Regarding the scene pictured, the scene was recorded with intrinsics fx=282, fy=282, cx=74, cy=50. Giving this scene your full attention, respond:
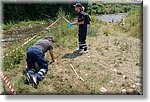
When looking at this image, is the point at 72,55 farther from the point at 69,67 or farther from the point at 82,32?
the point at 69,67

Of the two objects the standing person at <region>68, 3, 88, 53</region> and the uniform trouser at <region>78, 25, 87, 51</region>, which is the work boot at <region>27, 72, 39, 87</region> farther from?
the uniform trouser at <region>78, 25, 87, 51</region>

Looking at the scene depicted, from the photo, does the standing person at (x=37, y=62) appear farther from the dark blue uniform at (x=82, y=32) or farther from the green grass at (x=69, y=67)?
the dark blue uniform at (x=82, y=32)

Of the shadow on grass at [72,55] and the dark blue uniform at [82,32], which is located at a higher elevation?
the dark blue uniform at [82,32]

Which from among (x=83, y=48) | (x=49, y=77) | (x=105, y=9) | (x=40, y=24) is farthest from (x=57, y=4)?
(x=49, y=77)

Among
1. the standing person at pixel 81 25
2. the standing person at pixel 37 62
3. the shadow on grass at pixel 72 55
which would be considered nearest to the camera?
the standing person at pixel 37 62

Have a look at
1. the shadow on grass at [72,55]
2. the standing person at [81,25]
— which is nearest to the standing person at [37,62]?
the shadow on grass at [72,55]

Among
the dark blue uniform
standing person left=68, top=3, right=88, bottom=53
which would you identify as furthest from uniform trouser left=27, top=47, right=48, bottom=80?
the dark blue uniform

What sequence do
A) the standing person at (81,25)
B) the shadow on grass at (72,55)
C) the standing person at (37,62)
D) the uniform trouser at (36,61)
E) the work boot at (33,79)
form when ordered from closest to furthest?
the work boot at (33,79) → the standing person at (37,62) → the uniform trouser at (36,61) → the standing person at (81,25) → the shadow on grass at (72,55)

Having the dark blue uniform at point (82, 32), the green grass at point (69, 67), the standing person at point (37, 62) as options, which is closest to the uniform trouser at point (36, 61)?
the standing person at point (37, 62)

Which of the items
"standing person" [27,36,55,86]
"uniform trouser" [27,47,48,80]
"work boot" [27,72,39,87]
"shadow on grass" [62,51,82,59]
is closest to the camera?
"work boot" [27,72,39,87]

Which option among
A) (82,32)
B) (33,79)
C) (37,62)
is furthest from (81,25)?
(33,79)

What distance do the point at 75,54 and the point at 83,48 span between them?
0.95ft

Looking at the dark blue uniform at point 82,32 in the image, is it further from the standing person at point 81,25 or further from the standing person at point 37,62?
the standing person at point 37,62

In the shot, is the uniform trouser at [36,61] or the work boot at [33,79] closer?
the work boot at [33,79]
